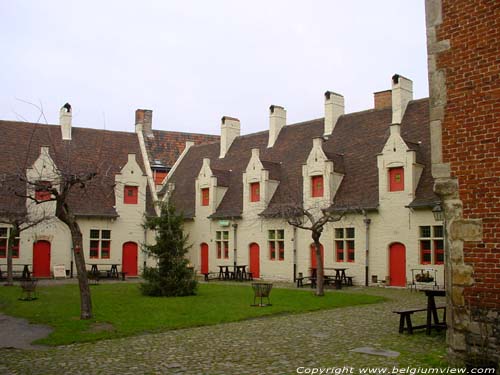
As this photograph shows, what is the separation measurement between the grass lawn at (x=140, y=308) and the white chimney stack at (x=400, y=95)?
1072 centimetres

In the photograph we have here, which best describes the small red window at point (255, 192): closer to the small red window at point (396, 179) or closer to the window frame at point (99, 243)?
the small red window at point (396, 179)

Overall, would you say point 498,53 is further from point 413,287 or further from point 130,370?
point 413,287

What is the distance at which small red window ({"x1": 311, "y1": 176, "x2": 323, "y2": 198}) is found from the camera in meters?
28.9

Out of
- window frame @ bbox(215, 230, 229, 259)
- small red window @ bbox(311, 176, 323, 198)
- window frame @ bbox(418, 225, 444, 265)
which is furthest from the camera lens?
window frame @ bbox(215, 230, 229, 259)

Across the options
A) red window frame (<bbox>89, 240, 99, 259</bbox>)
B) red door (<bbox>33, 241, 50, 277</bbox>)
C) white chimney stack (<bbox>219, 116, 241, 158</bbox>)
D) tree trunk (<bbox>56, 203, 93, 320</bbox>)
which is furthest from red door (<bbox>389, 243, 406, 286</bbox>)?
red door (<bbox>33, 241, 50, 277</bbox>)

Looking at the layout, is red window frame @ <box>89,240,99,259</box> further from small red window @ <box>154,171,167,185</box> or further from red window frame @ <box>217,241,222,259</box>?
small red window @ <box>154,171,167,185</box>

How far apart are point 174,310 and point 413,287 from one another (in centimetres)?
1161

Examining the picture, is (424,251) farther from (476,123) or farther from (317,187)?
(476,123)

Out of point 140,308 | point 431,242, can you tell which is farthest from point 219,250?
point 140,308

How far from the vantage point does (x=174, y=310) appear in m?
16.9

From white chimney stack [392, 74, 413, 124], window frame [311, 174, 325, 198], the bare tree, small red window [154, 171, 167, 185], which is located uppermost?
white chimney stack [392, 74, 413, 124]

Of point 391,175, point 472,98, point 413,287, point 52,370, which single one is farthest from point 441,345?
point 391,175

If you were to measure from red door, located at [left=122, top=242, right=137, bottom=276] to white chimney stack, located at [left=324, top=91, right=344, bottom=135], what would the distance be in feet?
44.0

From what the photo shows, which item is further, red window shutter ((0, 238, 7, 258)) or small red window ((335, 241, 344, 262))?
red window shutter ((0, 238, 7, 258))
